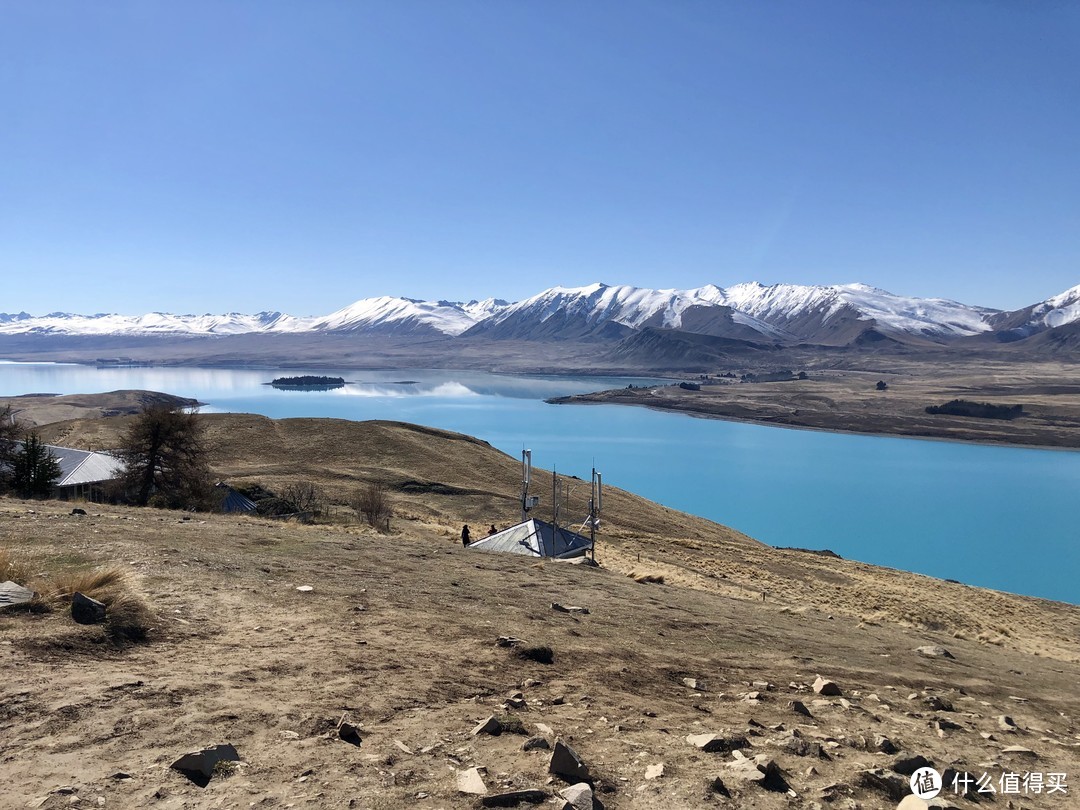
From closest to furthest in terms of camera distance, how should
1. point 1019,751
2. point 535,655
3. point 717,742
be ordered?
1. point 717,742
2. point 1019,751
3. point 535,655

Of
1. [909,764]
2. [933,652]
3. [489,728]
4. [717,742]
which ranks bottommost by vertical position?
[933,652]

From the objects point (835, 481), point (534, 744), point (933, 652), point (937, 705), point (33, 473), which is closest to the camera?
point (534, 744)

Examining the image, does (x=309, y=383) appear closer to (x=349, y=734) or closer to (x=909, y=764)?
(x=349, y=734)

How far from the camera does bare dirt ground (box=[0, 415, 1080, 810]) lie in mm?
4719

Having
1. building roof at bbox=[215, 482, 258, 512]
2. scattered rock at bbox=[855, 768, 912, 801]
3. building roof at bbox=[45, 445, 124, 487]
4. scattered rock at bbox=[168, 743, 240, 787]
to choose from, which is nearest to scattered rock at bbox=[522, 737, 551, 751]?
scattered rock at bbox=[168, 743, 240, 787]

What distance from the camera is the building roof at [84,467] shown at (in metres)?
27.9

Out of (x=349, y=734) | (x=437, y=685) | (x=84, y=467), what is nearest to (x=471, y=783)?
(x=349, y=734)

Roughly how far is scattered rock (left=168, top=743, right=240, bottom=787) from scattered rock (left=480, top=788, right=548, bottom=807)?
66.8 inches

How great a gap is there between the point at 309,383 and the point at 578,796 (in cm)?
19773

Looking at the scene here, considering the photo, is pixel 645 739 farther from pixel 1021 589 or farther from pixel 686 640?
pixel 1021 589

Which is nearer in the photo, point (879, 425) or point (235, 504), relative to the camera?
point (235, 504)

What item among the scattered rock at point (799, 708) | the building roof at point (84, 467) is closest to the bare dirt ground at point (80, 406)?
the building roof at point (84, 467)

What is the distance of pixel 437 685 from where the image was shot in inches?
256

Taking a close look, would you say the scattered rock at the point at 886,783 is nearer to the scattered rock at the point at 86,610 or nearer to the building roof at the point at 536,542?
the scattered rock at the point at 86,610
